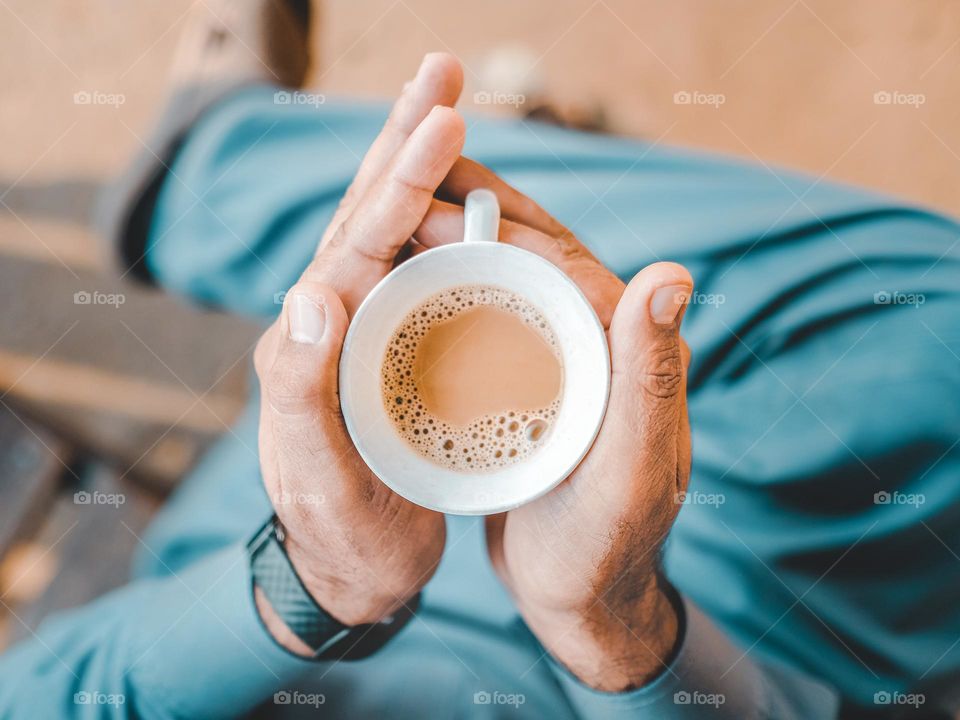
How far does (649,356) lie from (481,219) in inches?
8.4

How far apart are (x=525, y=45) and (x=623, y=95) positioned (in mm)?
258

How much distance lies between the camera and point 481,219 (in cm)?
65

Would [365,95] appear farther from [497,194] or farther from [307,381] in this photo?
[307,381]

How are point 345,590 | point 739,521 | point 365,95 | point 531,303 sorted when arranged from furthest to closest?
point 365,95, point 739,521, point 345,590, point 531,303

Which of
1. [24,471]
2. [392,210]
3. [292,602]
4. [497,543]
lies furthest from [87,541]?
[392,210]

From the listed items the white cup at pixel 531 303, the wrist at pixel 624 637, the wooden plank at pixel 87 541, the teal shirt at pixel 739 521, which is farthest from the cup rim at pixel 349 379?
the wooden plank at pixel 87 541

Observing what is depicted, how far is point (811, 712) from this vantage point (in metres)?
0.87

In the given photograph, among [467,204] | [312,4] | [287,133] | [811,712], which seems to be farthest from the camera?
[312,4]

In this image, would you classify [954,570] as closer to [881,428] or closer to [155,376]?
[881,428]

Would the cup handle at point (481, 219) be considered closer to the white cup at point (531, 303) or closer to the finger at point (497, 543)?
the white cup at point (531, 303)

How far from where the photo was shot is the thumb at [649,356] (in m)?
0.61

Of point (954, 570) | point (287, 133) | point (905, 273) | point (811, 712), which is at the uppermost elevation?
point (287, 133)

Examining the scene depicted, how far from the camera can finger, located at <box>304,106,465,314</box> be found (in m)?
0.68

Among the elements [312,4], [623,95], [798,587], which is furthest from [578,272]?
[312,4]
